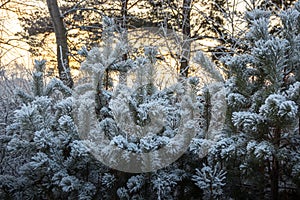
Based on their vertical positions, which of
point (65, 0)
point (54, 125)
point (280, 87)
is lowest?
point (54, 125)

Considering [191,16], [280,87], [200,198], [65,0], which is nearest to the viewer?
[280,87]

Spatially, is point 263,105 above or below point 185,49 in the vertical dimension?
below

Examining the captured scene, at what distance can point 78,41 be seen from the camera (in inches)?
349

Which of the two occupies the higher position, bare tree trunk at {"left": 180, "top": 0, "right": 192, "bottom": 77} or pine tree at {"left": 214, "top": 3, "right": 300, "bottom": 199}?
bare tree trunk at {"left": 180, "top": 0, "right": 192, "bottom": 77}

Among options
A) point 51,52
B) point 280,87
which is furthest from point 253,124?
point 51,52

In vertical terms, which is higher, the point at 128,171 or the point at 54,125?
the point at 54,125

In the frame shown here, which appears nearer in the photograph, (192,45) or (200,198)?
(200,198)

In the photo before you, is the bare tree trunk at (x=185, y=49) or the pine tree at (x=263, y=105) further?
the bare tree trunk at (x=185, y=49)

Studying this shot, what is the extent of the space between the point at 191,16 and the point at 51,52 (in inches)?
144

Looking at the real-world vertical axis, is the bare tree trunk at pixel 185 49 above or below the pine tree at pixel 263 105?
above

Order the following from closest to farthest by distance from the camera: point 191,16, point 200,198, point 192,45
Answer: point 200,198 < point 192,45 < point 191,16

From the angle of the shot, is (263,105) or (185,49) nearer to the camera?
(263,105)

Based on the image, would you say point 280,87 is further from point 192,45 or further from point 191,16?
point 191,16

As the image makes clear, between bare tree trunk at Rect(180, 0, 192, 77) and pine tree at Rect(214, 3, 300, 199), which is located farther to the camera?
bare tree trunk at Rect(180, 0, 192, 77)
